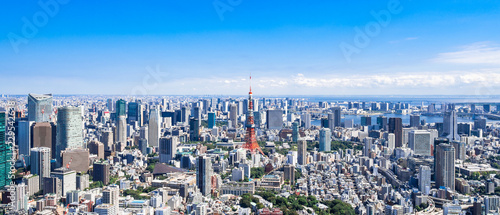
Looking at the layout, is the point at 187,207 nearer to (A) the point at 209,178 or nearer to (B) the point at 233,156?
(A) the point at 209,178

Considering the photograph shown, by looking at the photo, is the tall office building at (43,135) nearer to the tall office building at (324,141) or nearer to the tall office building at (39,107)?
the tall office building at (39,107)

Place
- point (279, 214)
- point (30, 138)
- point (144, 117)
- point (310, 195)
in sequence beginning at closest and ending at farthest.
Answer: point (279, 214) → point (310, 195) → point (30, 138) → point (144, 117)

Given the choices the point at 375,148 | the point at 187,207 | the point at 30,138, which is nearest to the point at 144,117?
the point at 30,138

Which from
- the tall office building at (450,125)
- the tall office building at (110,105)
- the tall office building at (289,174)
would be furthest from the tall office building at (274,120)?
the tall office building at (289,174)

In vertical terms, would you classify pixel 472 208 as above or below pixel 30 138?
below

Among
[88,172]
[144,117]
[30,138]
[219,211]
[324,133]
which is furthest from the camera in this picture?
[144,117]

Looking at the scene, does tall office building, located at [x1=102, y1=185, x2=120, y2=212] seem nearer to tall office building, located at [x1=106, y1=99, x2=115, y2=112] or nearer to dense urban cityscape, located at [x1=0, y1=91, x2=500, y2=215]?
dense urban cityscape, located at [x1=0, y1=91, x2=500, y2=215]

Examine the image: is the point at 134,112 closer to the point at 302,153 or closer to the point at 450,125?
the point at 302,153

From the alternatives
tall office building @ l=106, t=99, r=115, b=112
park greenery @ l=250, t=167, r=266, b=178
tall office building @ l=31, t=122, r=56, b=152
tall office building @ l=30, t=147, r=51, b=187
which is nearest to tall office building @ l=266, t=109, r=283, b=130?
tall office building @ l=106, t=99, r=115, b=112
